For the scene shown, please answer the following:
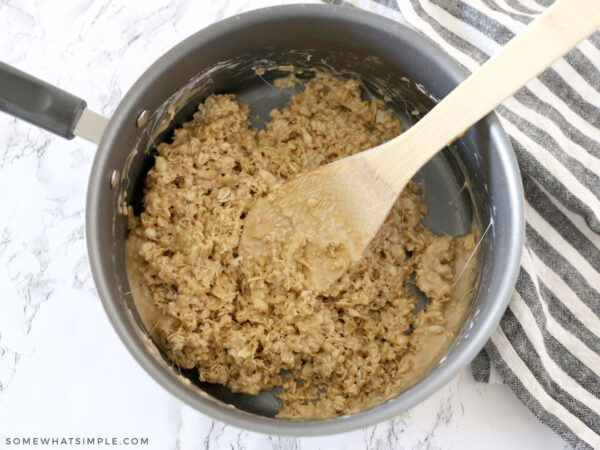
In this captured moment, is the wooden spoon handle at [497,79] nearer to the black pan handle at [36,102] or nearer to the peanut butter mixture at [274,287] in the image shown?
the peanut butter mixture at [274,287]

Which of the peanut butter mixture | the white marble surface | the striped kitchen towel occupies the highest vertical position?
the striped kitchen towel

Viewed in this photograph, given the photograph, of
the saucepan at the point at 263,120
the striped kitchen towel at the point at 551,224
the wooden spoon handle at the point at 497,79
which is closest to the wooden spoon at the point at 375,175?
the wooden spoon handle at the point at 497,79

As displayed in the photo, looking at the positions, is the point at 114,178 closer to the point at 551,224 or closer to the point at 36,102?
the point at 36,102

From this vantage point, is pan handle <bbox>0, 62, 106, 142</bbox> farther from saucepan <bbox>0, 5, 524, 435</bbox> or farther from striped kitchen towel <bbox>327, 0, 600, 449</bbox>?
striped kitchen towel <bbox>327, 0, 600, 449</bbox>

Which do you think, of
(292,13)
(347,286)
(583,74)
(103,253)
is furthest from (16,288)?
(583,74)

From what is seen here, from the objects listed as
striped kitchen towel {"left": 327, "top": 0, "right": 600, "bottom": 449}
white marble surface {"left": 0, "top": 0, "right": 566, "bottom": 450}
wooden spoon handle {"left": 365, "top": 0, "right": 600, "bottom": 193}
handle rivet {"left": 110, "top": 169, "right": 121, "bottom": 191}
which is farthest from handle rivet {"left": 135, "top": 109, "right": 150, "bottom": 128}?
striped kitchen towel {"left": 327, "top": 0, "right": 600, "bottom": 449}
